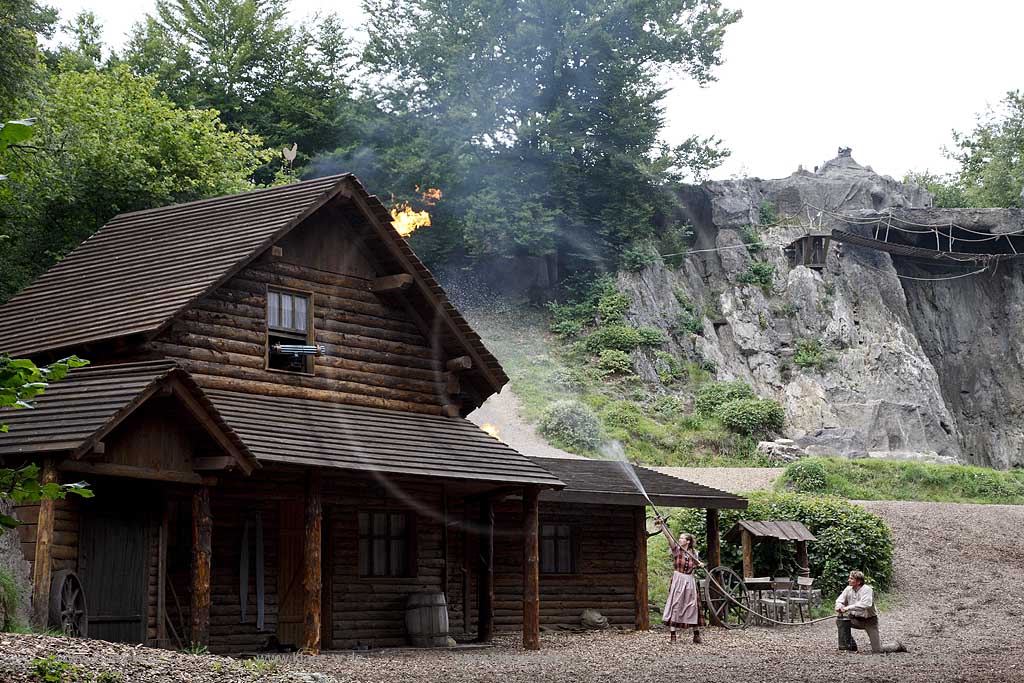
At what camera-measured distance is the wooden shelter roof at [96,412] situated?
15742 millimetres

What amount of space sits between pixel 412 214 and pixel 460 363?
27.1 m

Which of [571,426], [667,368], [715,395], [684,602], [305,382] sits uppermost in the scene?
[667,368]

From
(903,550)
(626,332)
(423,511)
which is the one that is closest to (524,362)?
(626,332)

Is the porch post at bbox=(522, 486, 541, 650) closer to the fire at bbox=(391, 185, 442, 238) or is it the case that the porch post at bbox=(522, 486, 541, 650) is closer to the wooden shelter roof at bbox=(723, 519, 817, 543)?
the wooden shelter roof at bbox=(723, 519, 817, 543)

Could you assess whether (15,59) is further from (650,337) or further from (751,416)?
(650,337)

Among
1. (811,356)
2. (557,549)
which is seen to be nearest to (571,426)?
(811,356)

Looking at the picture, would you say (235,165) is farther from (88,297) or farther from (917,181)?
(917,181)

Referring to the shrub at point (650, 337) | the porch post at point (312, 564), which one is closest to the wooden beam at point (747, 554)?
the porch post at point (312, 564)

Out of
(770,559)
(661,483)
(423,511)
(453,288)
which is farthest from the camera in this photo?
(453,288)

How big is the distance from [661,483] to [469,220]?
87.7ft

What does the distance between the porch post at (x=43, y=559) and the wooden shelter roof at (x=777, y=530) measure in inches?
577

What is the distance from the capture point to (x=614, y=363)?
160 feet

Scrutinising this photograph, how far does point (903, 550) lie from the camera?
31062mm

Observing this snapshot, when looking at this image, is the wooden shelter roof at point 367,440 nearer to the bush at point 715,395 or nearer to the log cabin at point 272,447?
the log cabin at point 272,447
